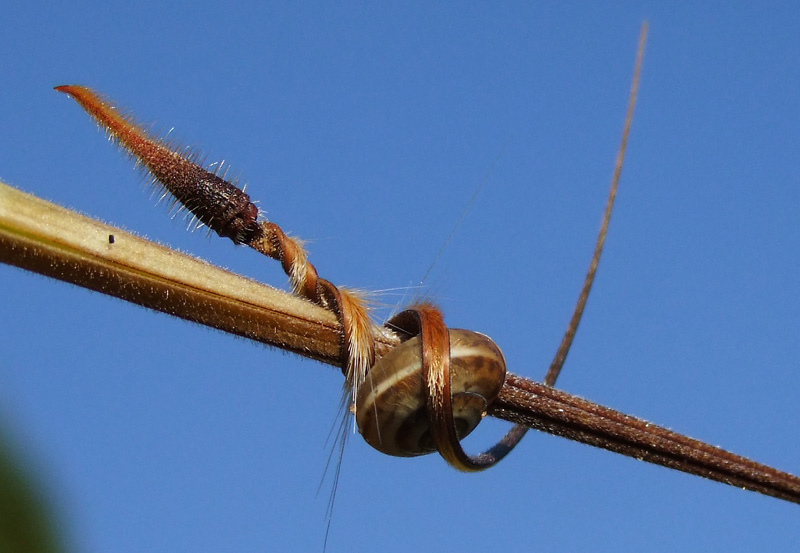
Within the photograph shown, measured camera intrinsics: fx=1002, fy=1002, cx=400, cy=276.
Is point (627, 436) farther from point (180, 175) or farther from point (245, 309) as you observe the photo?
point (180, 175)

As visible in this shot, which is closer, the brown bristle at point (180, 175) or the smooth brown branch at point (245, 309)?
the smooth brown branch at point (245, 309)

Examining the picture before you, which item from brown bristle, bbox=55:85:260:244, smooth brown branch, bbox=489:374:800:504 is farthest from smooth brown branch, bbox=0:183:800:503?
brown bristle, bbox=55:85:260:244

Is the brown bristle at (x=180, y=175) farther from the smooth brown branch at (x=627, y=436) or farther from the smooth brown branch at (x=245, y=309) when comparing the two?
the smooth brown branch at (x=627, y=436)

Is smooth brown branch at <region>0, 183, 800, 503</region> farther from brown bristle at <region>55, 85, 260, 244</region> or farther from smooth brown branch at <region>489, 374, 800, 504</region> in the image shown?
brown bristle at <region>55, 85, 260, 244</region>

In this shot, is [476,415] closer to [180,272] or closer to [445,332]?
[445,332]

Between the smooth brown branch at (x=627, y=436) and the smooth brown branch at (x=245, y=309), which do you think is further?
the smooth brown branch at (x=627, y=436)

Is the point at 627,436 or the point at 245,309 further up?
the point at 627,436

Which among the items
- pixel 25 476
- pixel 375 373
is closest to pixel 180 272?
pixel 375 373

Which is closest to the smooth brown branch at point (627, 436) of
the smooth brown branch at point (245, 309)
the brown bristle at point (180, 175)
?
the smooth brown branch at point (245, 309)

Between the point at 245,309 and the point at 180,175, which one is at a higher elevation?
the point at 180,175

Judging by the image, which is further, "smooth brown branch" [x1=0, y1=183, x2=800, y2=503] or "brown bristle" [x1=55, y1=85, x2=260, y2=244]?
"brown bristle" [x1=55, y1=85, x2=260, y2=244]

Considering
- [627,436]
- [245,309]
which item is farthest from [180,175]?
[627,436]

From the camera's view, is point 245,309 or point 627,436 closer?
point 245,309
